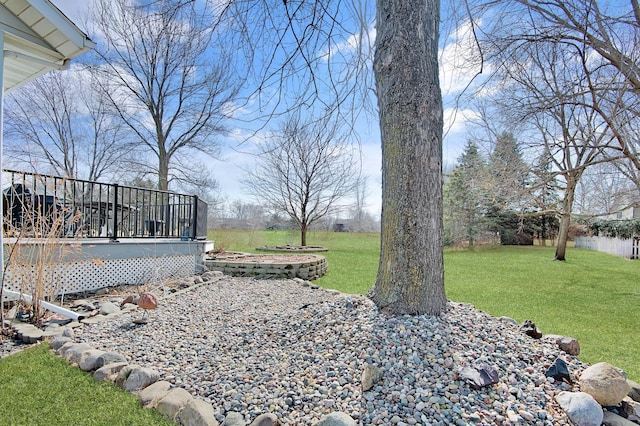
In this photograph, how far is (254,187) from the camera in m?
16.4

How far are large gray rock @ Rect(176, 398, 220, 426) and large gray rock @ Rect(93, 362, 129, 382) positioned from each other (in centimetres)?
77

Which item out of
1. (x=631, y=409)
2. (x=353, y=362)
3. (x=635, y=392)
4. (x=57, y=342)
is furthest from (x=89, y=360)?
(x=635, y=392)

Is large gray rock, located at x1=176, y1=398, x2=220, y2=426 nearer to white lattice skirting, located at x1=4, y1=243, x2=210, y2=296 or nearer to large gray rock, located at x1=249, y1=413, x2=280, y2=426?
large gray rock, located at x1=249, y1=413, x2=280, y2=426

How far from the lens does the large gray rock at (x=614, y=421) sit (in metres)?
1.82

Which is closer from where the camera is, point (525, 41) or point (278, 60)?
point (278, 60)

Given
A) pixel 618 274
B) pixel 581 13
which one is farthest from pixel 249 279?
pixel 618 274

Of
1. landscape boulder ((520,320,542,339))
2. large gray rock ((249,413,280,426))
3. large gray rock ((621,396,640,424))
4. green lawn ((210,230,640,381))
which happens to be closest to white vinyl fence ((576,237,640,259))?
green lawn ((210,230,640,381))

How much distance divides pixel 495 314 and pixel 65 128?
1789 centimetres

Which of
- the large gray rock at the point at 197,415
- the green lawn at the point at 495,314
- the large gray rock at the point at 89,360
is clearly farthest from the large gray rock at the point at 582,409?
the large gray rock at the point at 89,360

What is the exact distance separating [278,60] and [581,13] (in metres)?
5.59

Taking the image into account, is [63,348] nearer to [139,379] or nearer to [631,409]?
[139,379]

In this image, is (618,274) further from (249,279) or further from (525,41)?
(249,279)

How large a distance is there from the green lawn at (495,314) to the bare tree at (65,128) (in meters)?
8.05

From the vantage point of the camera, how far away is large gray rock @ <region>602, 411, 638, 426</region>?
1824 millimetres
